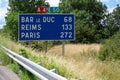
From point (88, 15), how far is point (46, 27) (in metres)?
65.0

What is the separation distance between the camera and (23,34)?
22.5 metres

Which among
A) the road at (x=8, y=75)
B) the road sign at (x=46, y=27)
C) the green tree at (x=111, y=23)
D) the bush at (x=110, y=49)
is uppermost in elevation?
the road sign at (x=46, y=27)

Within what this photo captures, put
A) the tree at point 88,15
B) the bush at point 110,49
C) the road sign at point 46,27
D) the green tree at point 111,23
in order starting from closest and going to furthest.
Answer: the road sign at point 46,27, the bush at point 110,49, the tree at point 88,15, the green tree at point 111,23

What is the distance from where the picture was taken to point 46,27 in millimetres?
22281

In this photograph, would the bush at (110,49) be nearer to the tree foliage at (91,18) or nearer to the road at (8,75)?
the road at (8,75)

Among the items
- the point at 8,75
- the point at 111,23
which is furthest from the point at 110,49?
the point at 111,23

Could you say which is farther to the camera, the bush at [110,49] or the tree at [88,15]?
the tree at [88,15]

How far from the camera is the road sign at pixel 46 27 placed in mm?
22062

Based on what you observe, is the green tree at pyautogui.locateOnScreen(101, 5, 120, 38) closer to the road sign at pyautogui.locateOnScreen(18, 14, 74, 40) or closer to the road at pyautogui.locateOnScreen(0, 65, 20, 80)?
the road sign at pyautogui.locateOnScreen(18, 14, 74, 40)

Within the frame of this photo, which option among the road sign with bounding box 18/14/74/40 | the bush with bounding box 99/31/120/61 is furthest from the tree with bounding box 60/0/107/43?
the road sign with bounding box 18/14/74/40

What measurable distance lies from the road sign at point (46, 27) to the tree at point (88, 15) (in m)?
56.2

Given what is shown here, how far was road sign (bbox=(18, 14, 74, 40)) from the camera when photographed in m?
22.1

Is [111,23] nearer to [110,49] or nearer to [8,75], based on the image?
[110,49]

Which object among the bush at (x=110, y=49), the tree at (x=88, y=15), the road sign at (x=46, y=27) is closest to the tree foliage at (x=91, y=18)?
the tree at (x=88, y=15)
